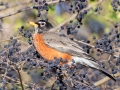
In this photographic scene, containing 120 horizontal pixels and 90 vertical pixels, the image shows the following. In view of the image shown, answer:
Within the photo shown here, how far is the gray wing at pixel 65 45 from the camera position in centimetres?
496

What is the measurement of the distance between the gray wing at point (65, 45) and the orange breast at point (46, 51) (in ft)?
0.16

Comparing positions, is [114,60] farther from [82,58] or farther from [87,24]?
[87,24]

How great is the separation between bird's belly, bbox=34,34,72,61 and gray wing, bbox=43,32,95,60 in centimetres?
5

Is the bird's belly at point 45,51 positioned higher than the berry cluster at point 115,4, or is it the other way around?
the berry cluster at point 115,4

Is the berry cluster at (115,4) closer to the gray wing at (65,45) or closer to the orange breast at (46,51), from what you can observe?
the gray wing at (65,45)

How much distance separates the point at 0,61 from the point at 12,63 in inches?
8.2

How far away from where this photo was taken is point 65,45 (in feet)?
16.6

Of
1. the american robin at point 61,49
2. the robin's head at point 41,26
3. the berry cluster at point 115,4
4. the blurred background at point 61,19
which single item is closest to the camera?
the berry cluster at point 115,4

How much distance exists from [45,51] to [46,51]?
2 cm

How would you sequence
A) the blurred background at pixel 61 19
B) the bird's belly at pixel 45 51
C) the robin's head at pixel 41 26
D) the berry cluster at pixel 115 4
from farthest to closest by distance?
the blurred background at pixel 61 19, the robin's head at pixel 41 26, the bird's belly at pixel 45 51, the berry cluster at pixel 115 4

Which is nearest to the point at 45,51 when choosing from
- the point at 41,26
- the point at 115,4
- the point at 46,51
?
the point at 46,51

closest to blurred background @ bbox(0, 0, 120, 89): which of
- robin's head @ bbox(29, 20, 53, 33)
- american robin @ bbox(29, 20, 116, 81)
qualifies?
robin's head @ bbox(29, 20, 53, 33)

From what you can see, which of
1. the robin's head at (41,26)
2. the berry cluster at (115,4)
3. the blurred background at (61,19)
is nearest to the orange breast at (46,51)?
the robin's head at (41,26)

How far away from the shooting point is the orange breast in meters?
4.78
